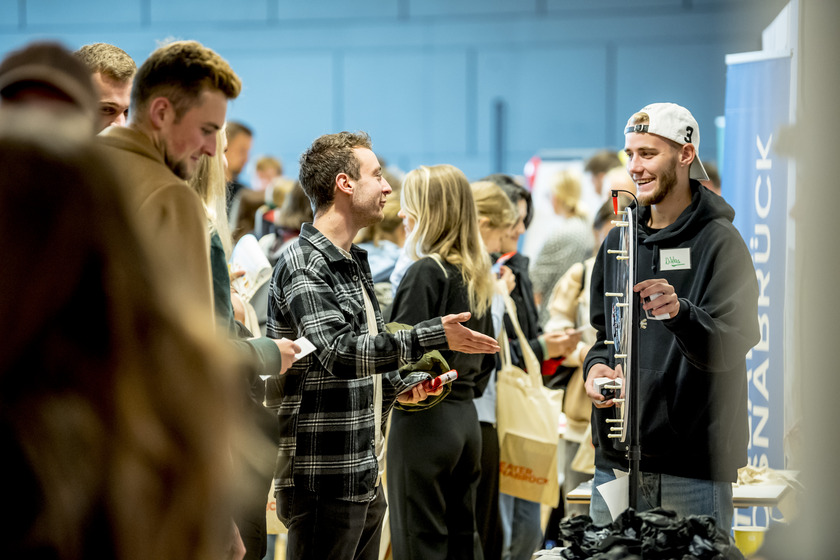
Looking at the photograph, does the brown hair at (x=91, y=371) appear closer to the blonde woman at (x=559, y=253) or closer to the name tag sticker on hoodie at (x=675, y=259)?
the name tag sticker on hoodie at (x=675, y=259)

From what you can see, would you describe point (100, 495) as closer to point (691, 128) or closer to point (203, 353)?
point (203, 353)

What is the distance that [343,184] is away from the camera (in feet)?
9.59

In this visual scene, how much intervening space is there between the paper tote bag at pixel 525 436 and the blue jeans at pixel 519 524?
0.84ft

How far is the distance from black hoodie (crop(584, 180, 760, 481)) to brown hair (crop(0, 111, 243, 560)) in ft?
5.80

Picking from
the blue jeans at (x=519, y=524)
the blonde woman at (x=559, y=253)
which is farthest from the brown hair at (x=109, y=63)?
the blonde woman at (x=559, y=253)

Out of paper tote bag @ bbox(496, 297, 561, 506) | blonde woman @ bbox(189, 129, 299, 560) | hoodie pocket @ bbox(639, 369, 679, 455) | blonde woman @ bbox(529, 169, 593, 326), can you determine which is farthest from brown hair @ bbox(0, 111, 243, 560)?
blonde woman @ bbox(529, 169, 593, 326)

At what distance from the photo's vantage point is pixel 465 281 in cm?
356

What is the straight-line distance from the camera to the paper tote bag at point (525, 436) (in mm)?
3990

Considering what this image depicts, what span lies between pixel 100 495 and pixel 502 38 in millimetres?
8547

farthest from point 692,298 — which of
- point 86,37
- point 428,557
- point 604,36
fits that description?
point 86,37

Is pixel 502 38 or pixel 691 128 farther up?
pixel 502 38

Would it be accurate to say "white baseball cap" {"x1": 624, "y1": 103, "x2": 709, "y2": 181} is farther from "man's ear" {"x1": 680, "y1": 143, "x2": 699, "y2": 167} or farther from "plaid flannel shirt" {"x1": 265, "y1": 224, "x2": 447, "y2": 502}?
"plaid flannel shirt" {"x1": 265, "y1": 224, "x2": 447, "y2": 502}

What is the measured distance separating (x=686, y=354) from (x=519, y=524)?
6.56ft

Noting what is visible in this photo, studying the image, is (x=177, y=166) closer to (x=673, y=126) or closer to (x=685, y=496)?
(x=673, y=126)
